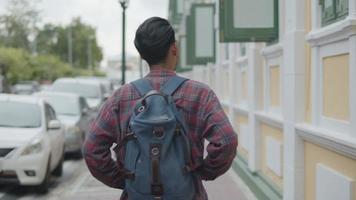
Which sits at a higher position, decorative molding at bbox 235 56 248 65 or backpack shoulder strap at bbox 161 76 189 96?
decorative molding at bbox 235 56 248 65

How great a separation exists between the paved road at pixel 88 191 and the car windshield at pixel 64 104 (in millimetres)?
3994

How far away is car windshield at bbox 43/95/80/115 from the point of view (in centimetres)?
1529

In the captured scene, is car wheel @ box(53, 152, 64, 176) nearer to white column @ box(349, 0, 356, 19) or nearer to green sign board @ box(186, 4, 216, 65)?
green sign board @ box(186, 4, 216, 65)

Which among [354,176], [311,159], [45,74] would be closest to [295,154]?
[311,159]

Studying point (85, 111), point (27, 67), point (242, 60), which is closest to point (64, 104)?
point (85, 111)

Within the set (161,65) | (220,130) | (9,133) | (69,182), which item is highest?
(161,65)

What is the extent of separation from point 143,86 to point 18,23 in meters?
84.3

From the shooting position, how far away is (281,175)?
24.9ft

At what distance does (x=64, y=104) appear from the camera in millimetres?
15625

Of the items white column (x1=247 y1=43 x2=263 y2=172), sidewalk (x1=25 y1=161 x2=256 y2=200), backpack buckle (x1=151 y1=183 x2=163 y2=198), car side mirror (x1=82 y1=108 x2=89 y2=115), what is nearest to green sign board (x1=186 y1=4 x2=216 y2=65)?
car side mirror (x1=82 y1=108 x2=89 y2=115)

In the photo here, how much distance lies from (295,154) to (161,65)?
3.42 meters

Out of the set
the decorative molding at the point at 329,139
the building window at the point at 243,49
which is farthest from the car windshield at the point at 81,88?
the decorative molding at the point at 329,139

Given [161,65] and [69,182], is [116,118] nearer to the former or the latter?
[161,65]

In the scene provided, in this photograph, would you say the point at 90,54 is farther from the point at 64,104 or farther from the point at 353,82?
the point at 353,82
